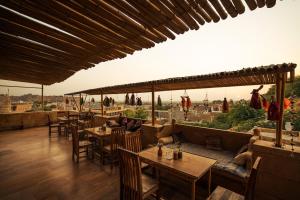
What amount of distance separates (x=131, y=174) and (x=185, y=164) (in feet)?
2.97

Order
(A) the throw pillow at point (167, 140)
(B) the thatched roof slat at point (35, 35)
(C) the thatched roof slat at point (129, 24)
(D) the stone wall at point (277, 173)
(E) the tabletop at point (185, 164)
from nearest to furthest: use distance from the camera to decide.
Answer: (C) the thatched roof slat at point (129, 24) < (B) the thatched roof slat at point (35, 35) < (E) the tabletop at point (185, 164) < (D) the stone wall at point (277, 173) < (A) the throw pillow at point (167, 140)

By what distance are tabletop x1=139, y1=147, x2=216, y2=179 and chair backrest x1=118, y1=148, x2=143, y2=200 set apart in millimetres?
501

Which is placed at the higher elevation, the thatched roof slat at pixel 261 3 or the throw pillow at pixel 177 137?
the thatched roof slat at pixel 261 3

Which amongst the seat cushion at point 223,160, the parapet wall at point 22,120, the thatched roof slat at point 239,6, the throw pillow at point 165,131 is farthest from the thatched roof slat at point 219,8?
the parapet wall at point 22,120

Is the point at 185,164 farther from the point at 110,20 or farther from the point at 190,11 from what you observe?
the point at 110,20

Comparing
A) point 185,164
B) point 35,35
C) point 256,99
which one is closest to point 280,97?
point 256,99

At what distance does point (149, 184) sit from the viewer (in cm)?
245

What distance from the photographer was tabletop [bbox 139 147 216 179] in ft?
7.30

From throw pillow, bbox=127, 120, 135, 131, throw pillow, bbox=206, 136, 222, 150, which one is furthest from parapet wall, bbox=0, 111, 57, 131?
throw pillow, bbox=206, 136, 222, 150

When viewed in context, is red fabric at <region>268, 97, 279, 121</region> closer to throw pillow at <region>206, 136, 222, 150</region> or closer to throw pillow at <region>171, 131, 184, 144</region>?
throw pillow at <region>206, 136, 222, 150</region>

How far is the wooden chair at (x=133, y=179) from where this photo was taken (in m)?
2.16

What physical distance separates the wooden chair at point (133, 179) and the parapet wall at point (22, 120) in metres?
10.3

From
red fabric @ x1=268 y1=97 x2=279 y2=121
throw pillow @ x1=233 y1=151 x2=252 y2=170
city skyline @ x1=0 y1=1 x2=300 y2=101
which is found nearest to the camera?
red fabric @ x1=268 y1=97 x2=279 y2=121

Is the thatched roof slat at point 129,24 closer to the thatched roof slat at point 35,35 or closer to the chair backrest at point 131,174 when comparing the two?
the thatched roof slat at point 35,35
